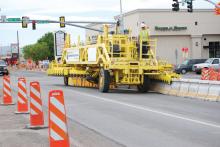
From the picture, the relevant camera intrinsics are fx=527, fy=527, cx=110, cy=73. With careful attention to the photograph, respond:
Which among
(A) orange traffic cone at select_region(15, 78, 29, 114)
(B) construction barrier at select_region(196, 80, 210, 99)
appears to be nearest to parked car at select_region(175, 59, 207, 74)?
(B) construction barrier at select_region(196, 80, 210, 99)

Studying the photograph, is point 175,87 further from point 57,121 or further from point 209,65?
point 209,65

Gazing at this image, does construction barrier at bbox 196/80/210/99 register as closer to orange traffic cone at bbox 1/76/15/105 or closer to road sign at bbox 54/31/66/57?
orange traffic cone at bbox 1/76/15/105

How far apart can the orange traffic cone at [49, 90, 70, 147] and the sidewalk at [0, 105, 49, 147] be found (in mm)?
2001

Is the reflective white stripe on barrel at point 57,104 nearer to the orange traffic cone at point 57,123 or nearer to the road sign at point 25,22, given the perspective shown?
the orange traffic cone at point 57,123

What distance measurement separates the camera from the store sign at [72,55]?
3017 centimetres

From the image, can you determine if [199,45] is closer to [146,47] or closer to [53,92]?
[146,47]

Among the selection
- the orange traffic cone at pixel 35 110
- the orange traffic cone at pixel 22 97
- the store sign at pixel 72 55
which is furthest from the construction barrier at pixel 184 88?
the orange traffic cone at pixel 35 110

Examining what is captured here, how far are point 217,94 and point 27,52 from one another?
13664cm

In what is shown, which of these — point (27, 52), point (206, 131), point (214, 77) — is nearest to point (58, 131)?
point (206, 131)

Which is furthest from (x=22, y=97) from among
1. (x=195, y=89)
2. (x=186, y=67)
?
(x=186, y=67)

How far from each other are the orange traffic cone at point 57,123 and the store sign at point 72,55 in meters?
21.6

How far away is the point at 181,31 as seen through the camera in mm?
80375

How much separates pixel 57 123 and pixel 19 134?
12.2 ft

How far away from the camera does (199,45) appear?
265 feet
